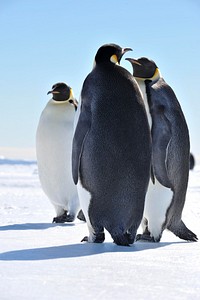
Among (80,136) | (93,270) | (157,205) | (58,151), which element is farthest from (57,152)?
(93,270)

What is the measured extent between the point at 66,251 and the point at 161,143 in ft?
4.74

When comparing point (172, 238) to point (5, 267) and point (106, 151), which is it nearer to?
point (106, 151)

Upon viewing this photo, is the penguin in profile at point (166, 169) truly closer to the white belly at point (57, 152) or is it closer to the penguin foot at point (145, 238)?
the penguin foot at point (145, 238)

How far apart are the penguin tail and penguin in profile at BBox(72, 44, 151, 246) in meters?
0.73

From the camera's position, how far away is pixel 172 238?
5012mm

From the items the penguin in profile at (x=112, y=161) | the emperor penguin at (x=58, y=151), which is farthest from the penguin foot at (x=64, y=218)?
the penguin in profile at (x=112, y=161)

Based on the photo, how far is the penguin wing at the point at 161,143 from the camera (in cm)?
454

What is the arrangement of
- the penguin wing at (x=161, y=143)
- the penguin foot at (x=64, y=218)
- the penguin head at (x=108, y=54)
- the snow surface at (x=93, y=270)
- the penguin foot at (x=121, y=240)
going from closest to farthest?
the snow surface at (x=93, y=270) < the penguin foot at (x=121, y=240) < the penguin head at (x=108, y=54) < the penguin wing at (x=161, y=143) < the penguin foot at (x=64, y=218)

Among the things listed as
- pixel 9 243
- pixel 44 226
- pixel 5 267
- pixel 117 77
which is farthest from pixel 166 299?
pixel 44 226

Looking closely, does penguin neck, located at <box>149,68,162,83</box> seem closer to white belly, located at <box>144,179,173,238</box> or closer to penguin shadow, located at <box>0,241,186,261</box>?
white belly, located at <box>144,179,173,238</box>

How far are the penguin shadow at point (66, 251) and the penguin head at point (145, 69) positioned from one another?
1594mm

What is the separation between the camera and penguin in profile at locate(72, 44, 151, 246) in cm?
399

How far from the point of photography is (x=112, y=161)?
13.1 ft

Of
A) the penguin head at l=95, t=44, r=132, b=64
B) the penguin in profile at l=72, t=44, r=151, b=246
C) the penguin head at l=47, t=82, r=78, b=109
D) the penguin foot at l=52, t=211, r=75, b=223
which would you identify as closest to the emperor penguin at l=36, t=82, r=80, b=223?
the penguin head at l=47, t=82, r=78, b=109
